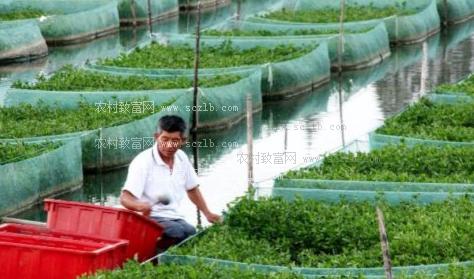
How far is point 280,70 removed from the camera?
81.1 ft

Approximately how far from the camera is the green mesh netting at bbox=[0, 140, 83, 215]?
55.9 ft

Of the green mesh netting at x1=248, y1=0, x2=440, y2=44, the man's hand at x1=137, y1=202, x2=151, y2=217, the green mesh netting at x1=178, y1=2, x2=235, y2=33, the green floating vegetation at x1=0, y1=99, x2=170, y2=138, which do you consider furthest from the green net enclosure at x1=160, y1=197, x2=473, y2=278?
the green mesh netting at x1=178, y1=2, x2=235, y2=33

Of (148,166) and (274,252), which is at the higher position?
(148,166)

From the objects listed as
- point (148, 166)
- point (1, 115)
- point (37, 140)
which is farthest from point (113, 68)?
point (148, 166)

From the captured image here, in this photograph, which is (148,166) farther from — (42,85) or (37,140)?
(42,85)

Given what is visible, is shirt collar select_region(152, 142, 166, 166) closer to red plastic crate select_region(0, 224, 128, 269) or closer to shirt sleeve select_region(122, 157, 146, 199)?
Answer: shirt sleeve select_region(122, 157, 146, 199)

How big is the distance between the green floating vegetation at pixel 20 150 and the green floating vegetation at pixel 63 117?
785 mm

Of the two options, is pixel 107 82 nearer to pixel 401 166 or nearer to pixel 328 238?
pixel 401 166

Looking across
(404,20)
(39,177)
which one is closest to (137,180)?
(39,177)

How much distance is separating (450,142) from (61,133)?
5.40 metres

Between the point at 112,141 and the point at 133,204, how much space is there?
6533 mm

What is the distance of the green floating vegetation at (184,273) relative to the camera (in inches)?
462

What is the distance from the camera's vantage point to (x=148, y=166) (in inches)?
510

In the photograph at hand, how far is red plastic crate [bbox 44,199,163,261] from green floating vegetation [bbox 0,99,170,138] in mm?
5802
